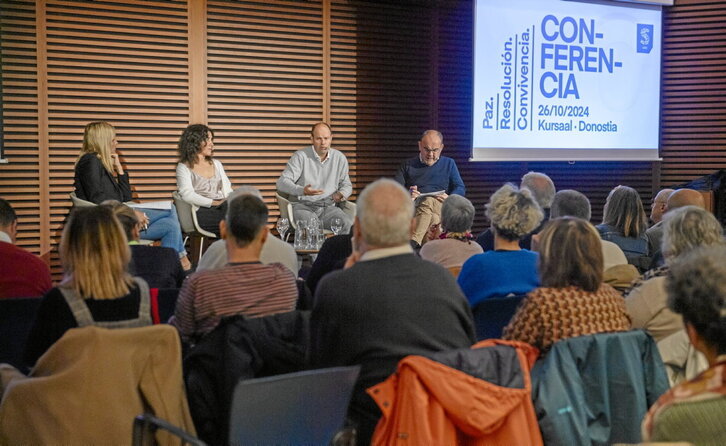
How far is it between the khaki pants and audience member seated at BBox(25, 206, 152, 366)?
4382mm

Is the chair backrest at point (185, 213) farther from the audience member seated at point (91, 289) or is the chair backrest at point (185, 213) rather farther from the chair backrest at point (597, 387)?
the chair backrest at point (597, 387)

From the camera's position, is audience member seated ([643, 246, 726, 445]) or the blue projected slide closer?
audience member seated ([643, 246, 726, 445])

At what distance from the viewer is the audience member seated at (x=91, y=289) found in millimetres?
2404

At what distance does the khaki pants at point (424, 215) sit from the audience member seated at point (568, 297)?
4031mm

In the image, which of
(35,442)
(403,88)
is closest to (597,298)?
(35,442)

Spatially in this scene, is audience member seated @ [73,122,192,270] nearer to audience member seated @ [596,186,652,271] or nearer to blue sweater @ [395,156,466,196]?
blue sweater @ [395,156,466,196]

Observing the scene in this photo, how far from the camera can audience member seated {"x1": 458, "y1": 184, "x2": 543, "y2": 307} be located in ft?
10.6

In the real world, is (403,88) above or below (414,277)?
above

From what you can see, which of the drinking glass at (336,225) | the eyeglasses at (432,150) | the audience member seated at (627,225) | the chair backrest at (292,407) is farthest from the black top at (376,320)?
the eyeglasses at (432,150)

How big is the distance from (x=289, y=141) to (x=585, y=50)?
3261 mm

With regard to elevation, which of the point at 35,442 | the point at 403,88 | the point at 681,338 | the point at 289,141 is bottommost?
the point at 35,442

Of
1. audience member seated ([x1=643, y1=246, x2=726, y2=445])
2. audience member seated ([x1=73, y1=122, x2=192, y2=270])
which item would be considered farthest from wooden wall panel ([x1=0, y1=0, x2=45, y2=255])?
audience member seated ([x1=643, y1=246, x2=726, y2=445])

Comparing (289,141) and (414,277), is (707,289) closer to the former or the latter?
(414,277)

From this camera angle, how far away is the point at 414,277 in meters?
2.42
